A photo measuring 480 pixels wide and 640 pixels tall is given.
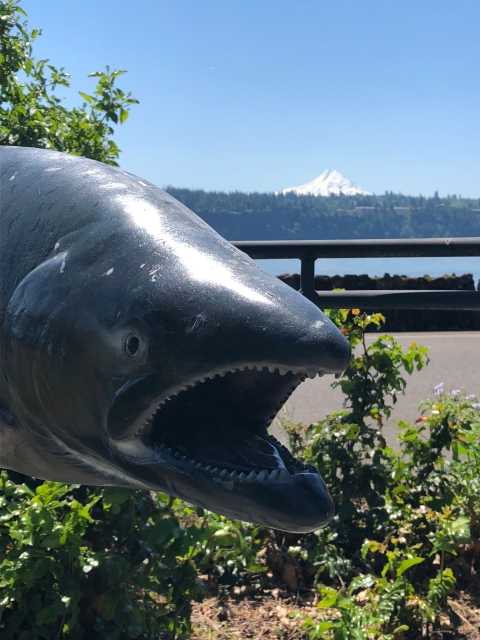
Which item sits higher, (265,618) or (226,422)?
(226,422)

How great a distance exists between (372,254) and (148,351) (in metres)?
2.01

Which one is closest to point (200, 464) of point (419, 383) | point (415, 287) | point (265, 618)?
point (265, 618)

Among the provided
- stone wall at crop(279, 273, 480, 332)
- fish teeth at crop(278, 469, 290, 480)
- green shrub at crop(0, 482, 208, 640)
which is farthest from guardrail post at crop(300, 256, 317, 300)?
stone wall at crop(279, 273, 480, 332)

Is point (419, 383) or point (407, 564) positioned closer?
point (407, 564)

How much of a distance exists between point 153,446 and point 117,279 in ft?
1.06

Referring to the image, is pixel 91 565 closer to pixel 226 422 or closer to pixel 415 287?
pixel 226 422

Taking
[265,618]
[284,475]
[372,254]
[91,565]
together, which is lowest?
[265,618]

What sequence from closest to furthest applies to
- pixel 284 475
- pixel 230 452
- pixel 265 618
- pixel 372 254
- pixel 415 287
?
pixel 284 475, pixel 230 452, pixel 372 254, pixel 265 618, pixel 415 287

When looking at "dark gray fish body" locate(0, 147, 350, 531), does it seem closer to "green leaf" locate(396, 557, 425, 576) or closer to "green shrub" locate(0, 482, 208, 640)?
"green shrub" locate(0, 482, 208, 640)

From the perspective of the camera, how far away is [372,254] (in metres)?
3.19

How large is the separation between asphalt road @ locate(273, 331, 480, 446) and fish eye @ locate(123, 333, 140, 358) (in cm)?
339

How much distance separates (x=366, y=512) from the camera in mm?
4102

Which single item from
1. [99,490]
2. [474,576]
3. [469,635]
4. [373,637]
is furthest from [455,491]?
[99,490]

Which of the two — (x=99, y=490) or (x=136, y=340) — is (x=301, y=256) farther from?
(x=136, y=340)
